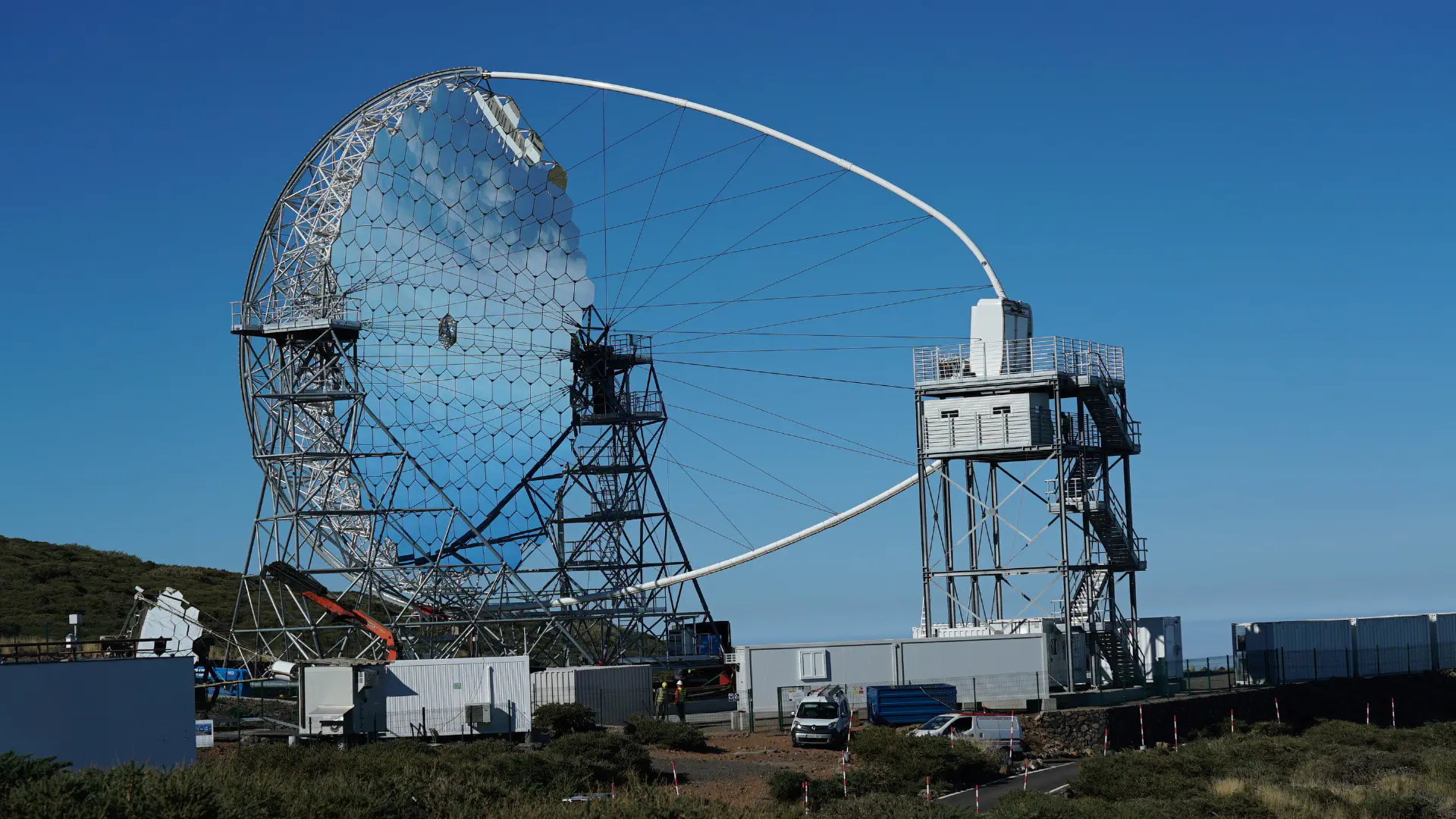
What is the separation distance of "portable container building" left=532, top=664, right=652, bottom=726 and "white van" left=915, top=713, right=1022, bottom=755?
33.7 ft

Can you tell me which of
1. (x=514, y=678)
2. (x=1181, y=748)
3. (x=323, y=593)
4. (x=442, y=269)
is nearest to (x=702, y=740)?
(x=514, y=678)

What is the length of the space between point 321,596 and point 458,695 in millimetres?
11184

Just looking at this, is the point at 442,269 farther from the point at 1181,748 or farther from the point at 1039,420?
the point at 1181,748

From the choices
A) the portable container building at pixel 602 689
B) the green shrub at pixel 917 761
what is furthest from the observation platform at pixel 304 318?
the green shrub at pixel 917 761

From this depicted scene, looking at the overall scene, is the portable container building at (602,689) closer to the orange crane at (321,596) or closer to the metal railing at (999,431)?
the orange crane at (321,596)

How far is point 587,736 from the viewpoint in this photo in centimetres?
3781

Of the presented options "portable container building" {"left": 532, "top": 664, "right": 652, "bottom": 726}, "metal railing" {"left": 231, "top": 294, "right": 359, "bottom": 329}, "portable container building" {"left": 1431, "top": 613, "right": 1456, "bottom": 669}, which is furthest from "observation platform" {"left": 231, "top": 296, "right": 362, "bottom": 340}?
"portable container building" {"left": 1431, "top": 613, "right": 1456, "bottom": 669}

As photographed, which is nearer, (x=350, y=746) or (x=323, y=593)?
(x=350, y=746)

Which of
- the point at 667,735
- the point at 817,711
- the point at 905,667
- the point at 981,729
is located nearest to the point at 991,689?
the point at 905,667

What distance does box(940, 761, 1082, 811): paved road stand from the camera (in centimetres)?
3347

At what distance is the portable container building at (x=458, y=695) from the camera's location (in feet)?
141

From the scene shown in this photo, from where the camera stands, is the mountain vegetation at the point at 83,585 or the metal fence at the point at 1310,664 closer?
the metal fence at the point at 1310,664

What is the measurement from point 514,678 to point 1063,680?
50.4ft

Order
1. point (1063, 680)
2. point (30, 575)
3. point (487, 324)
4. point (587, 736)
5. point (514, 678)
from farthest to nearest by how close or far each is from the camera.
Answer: point (30, 575) → point (487, 324) → point (1063, 680) → point (514, 678) → point (587, 736)
